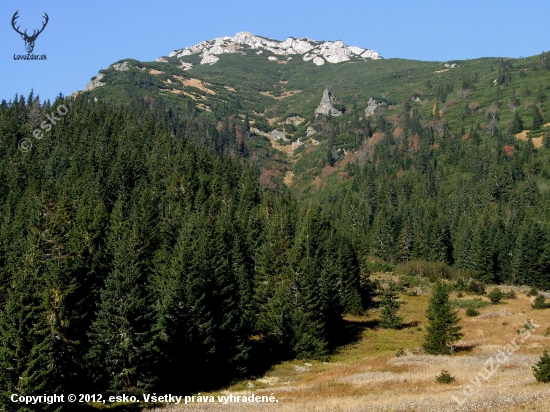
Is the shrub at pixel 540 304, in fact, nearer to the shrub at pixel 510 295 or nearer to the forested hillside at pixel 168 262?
the shrub at pixel 510 295

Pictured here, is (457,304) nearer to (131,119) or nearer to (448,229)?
Answer: (448,229)

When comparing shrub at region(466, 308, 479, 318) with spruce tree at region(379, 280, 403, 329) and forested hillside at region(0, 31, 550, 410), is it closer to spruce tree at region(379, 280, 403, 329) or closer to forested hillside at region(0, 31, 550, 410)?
spruce tree at region(379, 280, 403, 329)

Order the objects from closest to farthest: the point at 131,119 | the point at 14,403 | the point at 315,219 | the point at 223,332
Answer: the point at 14,403, the point at 223,332, the point at 315,219, the point at 131,119

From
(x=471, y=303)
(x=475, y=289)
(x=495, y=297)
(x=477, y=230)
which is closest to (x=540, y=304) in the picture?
(x=495, y=297)

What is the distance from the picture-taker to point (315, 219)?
330 feet

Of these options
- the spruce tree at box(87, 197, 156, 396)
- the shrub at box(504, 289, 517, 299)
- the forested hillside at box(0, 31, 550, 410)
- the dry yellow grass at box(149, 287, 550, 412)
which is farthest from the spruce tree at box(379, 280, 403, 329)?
the spruce tree at box(87, 197, 156, 396)

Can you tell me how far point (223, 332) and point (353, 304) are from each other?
144 feet

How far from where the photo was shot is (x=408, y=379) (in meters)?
39.8

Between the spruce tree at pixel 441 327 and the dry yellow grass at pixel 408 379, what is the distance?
1.83m

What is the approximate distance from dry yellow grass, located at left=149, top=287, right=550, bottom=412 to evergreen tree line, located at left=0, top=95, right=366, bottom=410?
5.07 meters

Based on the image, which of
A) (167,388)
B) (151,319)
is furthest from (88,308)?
(167,388)

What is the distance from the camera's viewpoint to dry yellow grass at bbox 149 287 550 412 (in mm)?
28453

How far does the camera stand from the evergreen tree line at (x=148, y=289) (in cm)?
3594

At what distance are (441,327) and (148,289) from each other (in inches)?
1331
